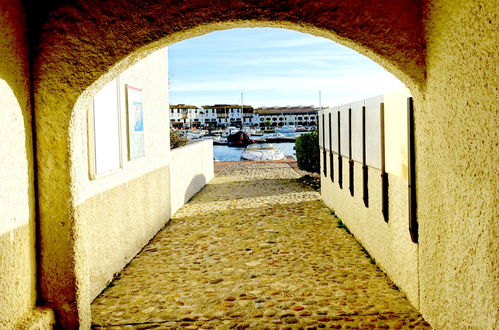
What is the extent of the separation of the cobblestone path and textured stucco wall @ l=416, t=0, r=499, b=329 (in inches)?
34.0

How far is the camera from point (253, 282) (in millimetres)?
5781

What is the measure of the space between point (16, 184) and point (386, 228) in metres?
4.26

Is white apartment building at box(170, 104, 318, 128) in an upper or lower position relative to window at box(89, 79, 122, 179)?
upper

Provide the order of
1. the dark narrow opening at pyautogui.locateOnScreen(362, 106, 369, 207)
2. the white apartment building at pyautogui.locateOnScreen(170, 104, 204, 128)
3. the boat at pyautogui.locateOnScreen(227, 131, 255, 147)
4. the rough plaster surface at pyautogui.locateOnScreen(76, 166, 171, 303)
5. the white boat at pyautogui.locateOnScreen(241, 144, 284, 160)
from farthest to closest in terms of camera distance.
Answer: the white apartment building at pyautogui.locateOnScreen(170, 104, 204, 128)
the boat at pyautogui.locateOnScreen(227, 131, 255, 147)
the white boat at pyautogui.locateOnScreen(241, 144, 284, 160)
the dark narrow opening at pyautogui.locateOnScreen(362, 106, 369, 207)
the rough plaster surface at pyautogui.locateOnScreen(76, 166, 171, 303)

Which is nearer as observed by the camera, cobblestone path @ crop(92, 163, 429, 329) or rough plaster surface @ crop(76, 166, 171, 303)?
cobblestone path @ crop(92, 163, 429, 329)

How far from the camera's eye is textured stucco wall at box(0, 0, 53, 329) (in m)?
3.45

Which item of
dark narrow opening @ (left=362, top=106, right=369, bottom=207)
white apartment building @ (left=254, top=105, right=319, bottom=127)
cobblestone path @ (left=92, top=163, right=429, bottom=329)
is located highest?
white apartment building @ (left=254, top=105, right=319, bottom=127)

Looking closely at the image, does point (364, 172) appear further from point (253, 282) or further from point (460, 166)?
point (460, 166)

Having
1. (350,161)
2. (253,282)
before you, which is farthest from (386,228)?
(350,161)

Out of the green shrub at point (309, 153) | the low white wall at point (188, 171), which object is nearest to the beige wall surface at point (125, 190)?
the low white wall at point (188, 171)

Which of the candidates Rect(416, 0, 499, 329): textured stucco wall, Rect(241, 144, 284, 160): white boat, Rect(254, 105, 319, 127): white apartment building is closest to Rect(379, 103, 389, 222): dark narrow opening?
Rect(416, 0, 499, 329): textured stucco wall

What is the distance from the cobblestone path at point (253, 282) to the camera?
15.3ft

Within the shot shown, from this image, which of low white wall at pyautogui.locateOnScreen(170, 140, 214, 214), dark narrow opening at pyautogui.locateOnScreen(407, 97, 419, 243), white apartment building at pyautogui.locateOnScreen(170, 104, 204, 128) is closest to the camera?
dark narrow opening at pyautogui.locateOnScreen(407, 97, 419, 243)

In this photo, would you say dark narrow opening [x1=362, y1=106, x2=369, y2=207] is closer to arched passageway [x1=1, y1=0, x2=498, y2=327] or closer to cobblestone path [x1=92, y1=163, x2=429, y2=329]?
cobblestone path [x1=92, y1=163, x2=429, y2=329]
